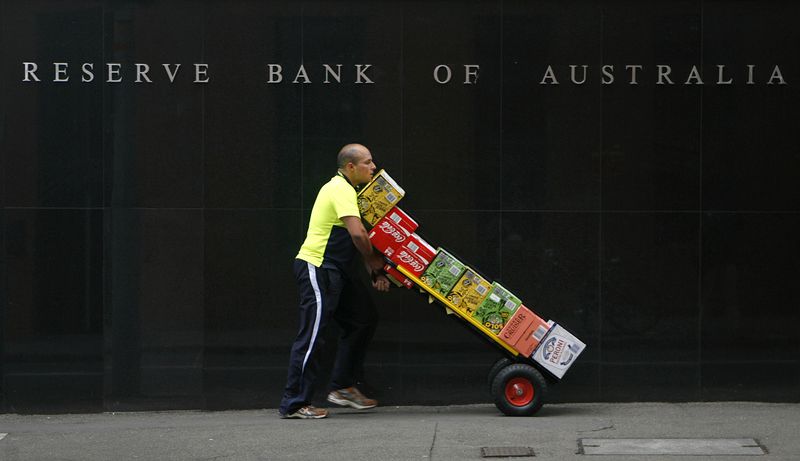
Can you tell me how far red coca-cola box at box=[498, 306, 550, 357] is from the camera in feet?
30.8

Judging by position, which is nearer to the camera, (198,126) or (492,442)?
(492,442)

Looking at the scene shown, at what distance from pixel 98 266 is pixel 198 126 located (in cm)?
139

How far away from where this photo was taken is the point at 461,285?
9.36 meters

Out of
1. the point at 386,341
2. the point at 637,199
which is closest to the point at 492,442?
the point at 386,341

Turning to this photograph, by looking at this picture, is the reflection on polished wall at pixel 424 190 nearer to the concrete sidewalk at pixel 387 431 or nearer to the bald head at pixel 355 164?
the concrete sidewalk at pixel 387 431

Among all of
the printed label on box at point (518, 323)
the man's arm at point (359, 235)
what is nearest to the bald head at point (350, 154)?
the man's arm at point (359, 235)

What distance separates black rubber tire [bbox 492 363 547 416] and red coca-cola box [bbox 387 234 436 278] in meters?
1.01

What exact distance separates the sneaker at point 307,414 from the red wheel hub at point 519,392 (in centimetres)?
144

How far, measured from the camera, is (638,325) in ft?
33.0

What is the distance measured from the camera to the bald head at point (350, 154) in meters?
9.43

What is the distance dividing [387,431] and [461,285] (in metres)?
1.25

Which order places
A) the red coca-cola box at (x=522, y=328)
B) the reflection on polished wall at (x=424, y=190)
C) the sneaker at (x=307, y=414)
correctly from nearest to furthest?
the red coca-cola box at (x=522, y=328)
the sneaker at (x=307, y=414)
the reflection on polished wall at (x=424, y=190)

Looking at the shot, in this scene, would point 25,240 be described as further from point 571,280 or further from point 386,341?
point 571,280

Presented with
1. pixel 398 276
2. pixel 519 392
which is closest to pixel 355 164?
pixel 398 276
